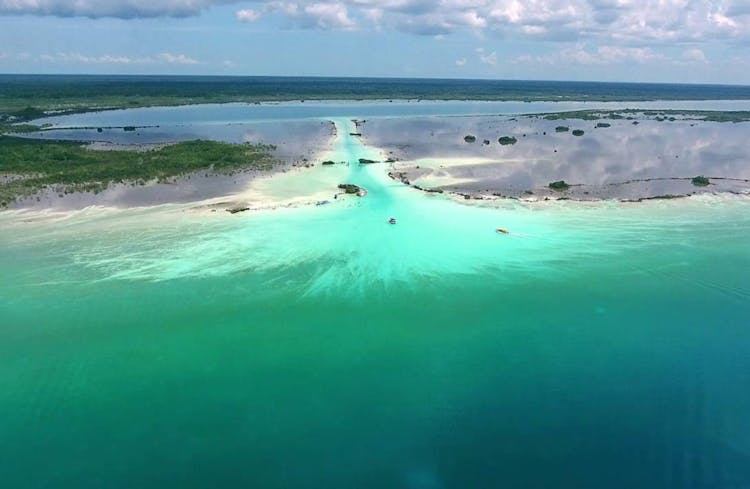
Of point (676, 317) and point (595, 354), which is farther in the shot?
point (676, 317)

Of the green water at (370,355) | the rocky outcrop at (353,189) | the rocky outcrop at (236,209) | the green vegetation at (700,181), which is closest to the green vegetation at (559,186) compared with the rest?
the green water at (370,355)

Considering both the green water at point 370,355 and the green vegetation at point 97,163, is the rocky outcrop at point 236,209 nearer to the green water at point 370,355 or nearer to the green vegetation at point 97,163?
the green water at point 370,355

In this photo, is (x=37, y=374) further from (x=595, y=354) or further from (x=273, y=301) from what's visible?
(x=595, y=354)

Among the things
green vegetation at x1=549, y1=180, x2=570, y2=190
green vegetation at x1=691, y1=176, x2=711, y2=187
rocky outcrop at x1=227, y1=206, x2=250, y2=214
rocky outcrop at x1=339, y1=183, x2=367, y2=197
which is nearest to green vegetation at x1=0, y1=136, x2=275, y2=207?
rocky outcrop at x1=227, y1=206, x2=250, y2=214

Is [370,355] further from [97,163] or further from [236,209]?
[97,163]

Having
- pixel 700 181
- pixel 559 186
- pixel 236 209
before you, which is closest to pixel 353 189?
pixel 236 209

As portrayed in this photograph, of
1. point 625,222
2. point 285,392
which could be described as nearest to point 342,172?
point 625,222
